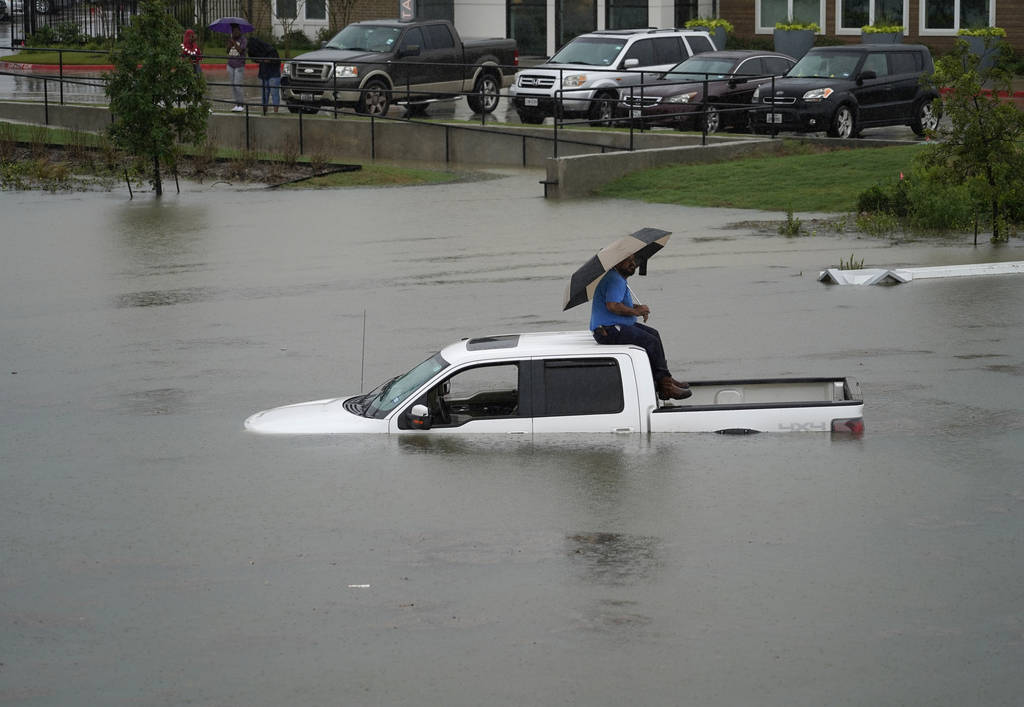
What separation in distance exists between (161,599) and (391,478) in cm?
251

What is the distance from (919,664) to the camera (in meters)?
7.65

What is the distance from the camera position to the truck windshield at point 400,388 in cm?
1153

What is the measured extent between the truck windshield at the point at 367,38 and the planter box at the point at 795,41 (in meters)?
15.3

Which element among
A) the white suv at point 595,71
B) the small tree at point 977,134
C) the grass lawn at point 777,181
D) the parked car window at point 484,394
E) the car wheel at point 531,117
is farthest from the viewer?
the car wheel at point 531,117

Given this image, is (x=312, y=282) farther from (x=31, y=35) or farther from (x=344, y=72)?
(x=31, y=35)

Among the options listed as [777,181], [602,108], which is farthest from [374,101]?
[777,181]

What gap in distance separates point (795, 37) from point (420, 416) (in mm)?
37357

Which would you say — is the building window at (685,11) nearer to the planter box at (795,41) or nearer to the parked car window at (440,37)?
the planter box at (795,41)

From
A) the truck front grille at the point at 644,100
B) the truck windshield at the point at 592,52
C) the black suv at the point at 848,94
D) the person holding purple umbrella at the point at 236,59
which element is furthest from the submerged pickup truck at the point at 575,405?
the person holding purple umbrella at the point at 236,59

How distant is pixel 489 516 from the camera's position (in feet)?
33.2

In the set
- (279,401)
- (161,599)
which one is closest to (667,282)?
(279,401)

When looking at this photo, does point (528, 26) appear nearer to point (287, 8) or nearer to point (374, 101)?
point (287, 8)

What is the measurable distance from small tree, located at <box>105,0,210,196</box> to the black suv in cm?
1079

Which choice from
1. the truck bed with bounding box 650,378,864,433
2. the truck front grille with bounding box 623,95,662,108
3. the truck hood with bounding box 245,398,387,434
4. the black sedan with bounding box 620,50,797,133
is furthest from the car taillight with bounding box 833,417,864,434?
the truck front grille with bounding box 623,95,662,108
